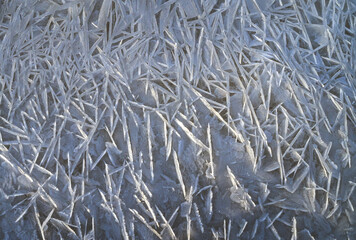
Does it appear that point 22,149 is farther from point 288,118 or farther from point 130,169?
point 288,118

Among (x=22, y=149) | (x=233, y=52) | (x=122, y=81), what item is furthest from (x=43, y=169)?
(x=233, y=52)

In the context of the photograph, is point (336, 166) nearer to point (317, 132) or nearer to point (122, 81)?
point (317, 132)

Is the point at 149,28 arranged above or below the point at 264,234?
above

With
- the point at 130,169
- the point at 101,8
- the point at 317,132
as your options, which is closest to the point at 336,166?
the point at 317,132

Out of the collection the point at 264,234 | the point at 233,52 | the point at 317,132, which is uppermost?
the point at 233,52

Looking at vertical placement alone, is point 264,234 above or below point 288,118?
below
